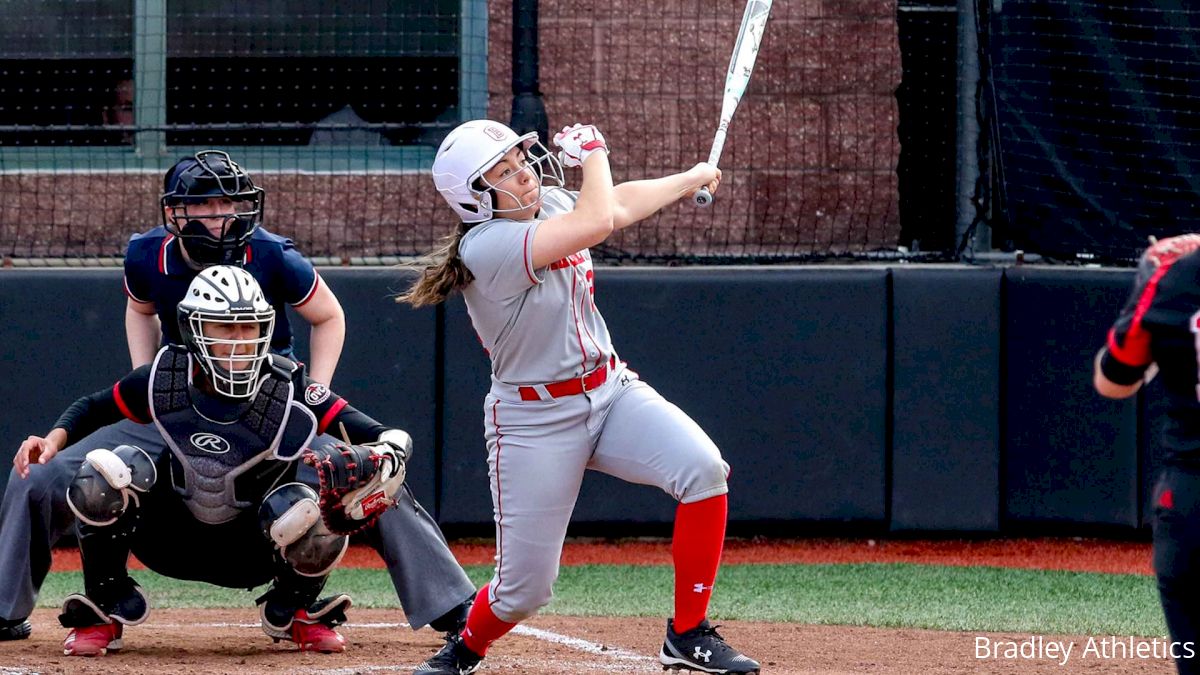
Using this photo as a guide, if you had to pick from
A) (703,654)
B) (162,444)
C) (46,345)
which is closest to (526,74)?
(46,345)

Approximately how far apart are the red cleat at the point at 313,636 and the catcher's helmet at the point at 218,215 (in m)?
1.06

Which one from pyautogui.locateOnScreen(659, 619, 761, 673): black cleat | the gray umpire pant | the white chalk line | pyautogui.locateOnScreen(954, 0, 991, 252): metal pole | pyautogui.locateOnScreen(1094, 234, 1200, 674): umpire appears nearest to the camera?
pyautogui.locateOnScreen(1094, 234, 1200, 674): umpire

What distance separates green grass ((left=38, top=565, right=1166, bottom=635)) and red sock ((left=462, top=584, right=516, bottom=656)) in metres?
1.40

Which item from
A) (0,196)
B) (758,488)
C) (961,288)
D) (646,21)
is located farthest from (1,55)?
(961,288)

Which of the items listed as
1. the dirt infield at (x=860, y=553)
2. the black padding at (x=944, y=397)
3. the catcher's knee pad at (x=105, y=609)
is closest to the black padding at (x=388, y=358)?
the dirt infield at (x=860, y=553)

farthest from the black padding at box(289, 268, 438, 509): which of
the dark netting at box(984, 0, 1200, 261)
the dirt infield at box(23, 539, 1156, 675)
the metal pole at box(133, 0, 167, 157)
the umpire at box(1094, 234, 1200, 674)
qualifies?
the umpire at box(1094, 234, 1200, 674)

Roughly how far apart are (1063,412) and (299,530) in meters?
3.82

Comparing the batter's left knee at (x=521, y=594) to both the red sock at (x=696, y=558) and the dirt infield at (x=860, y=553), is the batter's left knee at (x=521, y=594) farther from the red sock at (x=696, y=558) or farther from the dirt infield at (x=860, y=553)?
the dirt infield at (x=860, y=553)

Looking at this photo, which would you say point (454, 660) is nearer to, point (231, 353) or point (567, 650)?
point (567, 650)

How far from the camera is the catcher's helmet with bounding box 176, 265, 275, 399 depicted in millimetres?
3988

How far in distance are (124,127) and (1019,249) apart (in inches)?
163

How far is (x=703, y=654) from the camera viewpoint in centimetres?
374

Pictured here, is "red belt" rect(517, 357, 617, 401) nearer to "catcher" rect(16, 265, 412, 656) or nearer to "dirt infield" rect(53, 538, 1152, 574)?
"catcher" rect(16, 265, 412, 656)

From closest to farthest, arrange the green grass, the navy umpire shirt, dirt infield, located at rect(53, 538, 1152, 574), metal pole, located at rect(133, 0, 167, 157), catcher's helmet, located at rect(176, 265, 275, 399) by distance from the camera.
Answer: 1. catcher's helmet, located at rect(176, 265, 275, 399)
2. the navy umpire shirt
3. the green grass
4. dirt infield, located at rect(53, 538, 1152, 574)
5. metal pole, located at rect(133, 0, 167, 157)
